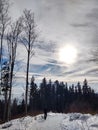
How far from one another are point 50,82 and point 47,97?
36.6 feet

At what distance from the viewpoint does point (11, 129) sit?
14.4 m

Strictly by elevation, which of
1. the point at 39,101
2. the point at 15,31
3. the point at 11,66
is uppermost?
the point at 15,31

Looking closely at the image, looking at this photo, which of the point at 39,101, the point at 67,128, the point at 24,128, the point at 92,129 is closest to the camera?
the point at 92,129

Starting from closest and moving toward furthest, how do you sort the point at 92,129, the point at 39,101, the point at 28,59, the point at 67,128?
the point at 92,129
the point at 67,128
the point at 28,59
the point at 39,101

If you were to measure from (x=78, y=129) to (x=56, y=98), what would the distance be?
321 ft

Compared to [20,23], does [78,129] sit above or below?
below

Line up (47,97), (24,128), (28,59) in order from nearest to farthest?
1. (24,128)
2. (28,59)
3. (47,97)

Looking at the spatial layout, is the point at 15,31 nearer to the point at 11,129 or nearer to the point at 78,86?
the point at 11,129

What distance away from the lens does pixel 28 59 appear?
84.6 ft

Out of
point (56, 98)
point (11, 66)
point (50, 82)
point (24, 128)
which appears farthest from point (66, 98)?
point (24, 128)

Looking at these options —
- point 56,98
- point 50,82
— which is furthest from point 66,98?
point 50,82

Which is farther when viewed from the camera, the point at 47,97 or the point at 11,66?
the point at 47,97

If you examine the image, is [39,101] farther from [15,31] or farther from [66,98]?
[15,31]

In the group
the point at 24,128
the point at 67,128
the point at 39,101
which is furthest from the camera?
the point at 39,101
